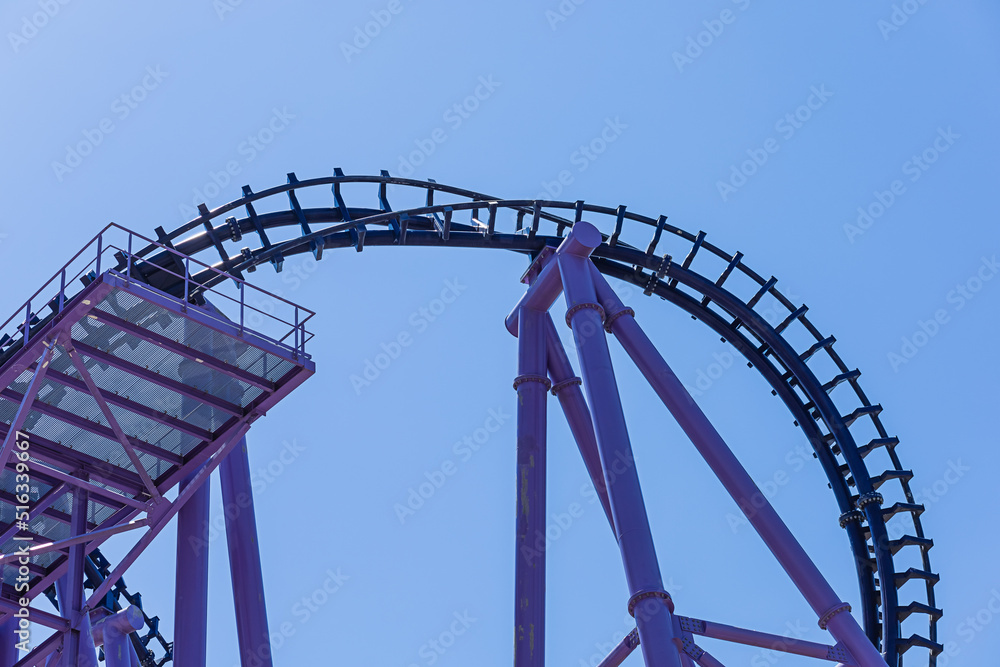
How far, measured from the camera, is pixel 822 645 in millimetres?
11977

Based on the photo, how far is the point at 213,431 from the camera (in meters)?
12.2

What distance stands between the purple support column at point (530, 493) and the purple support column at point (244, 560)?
2.44m

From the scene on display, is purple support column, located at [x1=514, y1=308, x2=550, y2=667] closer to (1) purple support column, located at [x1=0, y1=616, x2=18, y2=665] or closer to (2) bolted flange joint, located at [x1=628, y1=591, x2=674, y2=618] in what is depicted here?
(2) bolted flange joint, located at [x1=628, y1=591, x2=674, y2=618]

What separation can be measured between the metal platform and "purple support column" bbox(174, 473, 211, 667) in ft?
0.82

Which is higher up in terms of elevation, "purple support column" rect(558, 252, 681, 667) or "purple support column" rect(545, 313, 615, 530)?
"purple support column" rect(545, 313, 615, 530)

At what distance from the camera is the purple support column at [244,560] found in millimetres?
12086

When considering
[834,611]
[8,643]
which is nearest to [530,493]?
[834,611]

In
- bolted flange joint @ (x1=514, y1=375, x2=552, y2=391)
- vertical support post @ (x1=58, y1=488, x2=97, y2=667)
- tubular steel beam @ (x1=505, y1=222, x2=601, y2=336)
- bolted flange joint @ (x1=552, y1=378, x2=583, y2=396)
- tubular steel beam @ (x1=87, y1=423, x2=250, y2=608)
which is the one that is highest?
tubular steel beam @ (x1=505, y1=222, x2=601, y2=336)

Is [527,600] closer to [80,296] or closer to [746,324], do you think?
[80,296]

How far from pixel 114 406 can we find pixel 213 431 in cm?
101

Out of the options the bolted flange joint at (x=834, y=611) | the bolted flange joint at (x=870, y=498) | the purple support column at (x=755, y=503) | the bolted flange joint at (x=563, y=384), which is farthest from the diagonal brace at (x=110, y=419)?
the bolted flange joint at (x=870, y=498)

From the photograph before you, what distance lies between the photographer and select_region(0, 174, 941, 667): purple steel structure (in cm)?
1105

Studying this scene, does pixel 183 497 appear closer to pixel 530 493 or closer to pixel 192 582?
pixel 192 582

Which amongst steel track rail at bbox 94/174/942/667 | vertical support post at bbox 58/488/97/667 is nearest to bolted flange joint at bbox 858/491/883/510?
steel track rail at bbox 94/174/942/667
